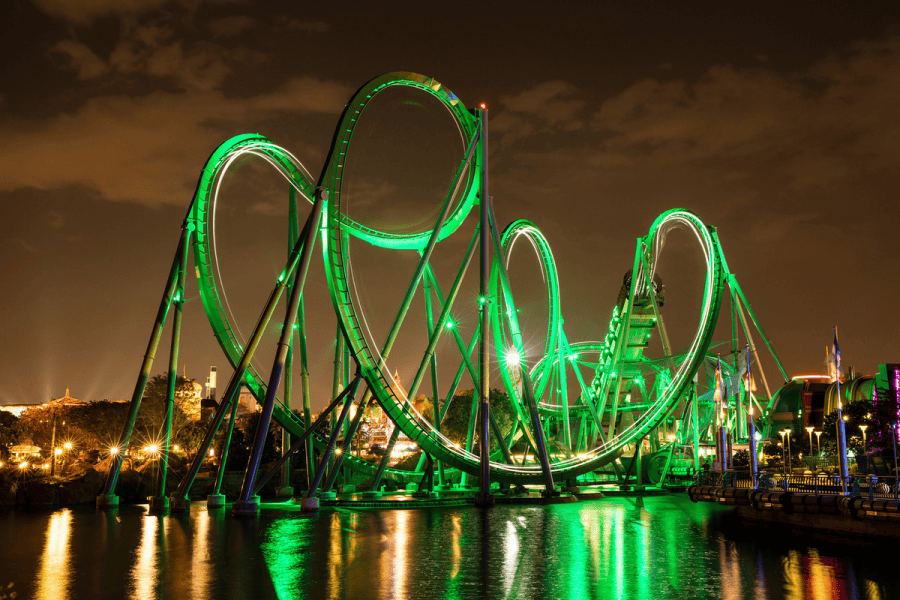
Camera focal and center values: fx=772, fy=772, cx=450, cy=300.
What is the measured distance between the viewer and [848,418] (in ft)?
158

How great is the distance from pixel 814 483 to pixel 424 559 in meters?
15.8

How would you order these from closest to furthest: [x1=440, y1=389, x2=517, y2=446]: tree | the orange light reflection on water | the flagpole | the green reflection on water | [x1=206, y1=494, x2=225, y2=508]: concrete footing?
the orange light reflection on water
the green reflection on water
the flagpole
[x1=206, y1=494, x2=225, y2=508]: concrete footing
[x1=440, y1=389, x2=517, y2=446]: tree

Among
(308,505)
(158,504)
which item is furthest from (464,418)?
(308,505)

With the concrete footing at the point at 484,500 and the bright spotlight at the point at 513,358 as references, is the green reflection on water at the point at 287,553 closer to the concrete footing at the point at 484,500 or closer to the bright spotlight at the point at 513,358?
the concrete footing at the point at 484,500

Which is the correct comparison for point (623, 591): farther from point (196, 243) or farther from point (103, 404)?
point (103, 404)

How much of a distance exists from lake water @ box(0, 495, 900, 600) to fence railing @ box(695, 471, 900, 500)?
7.13 ft

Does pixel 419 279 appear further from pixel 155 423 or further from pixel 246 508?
pixel 155 423

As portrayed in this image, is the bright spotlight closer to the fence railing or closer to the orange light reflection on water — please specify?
the fence railing

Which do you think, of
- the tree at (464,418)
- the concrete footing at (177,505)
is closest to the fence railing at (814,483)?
the concrete footing at (177,505)

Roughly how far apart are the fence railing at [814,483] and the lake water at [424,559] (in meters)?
2.17

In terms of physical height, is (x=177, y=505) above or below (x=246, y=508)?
below

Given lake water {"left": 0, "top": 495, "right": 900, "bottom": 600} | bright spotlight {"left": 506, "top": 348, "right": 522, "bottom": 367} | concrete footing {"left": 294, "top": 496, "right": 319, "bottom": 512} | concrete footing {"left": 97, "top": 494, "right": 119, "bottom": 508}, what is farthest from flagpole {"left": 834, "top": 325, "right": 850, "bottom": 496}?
concrete footing {"left": 97, "top": 494, "right": 119, "bottom": 508}

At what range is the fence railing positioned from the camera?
2034 centimetres

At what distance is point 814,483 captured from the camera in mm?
25516
